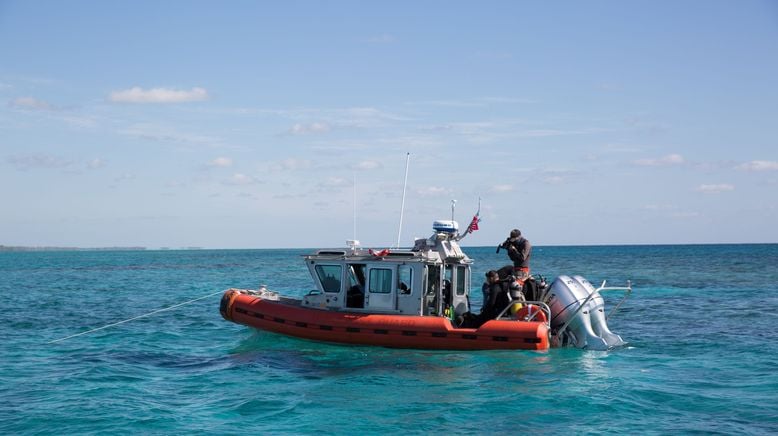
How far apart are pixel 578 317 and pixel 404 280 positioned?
3.85 meters

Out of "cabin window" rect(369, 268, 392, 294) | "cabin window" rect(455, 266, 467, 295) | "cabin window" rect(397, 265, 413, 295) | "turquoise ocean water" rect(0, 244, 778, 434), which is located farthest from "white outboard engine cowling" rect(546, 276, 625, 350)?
"cabin window" rect(369, 268, 392, 294)

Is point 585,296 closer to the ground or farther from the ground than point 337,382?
farther from the ground

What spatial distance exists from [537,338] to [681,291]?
2516cm

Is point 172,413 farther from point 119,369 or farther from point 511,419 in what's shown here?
point 511,419

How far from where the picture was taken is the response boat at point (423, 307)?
16578mm

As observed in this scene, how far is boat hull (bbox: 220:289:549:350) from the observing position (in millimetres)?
16125

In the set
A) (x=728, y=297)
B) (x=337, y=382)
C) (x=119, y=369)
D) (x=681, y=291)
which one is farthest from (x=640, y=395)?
(x=681, y=291)

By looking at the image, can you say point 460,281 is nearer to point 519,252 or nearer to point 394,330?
point 519,252

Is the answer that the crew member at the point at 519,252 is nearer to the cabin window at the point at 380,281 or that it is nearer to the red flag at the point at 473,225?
the red flag at the point at 473,225

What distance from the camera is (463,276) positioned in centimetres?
1814

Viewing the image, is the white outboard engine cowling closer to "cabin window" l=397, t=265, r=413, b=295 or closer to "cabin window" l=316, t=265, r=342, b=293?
"cabin window" l=397, t=265, r=413, b=295

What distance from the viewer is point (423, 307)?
17.3 meters

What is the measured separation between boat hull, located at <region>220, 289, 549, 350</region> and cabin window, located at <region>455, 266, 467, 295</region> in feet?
4.58

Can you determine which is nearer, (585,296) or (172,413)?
(172,413)
